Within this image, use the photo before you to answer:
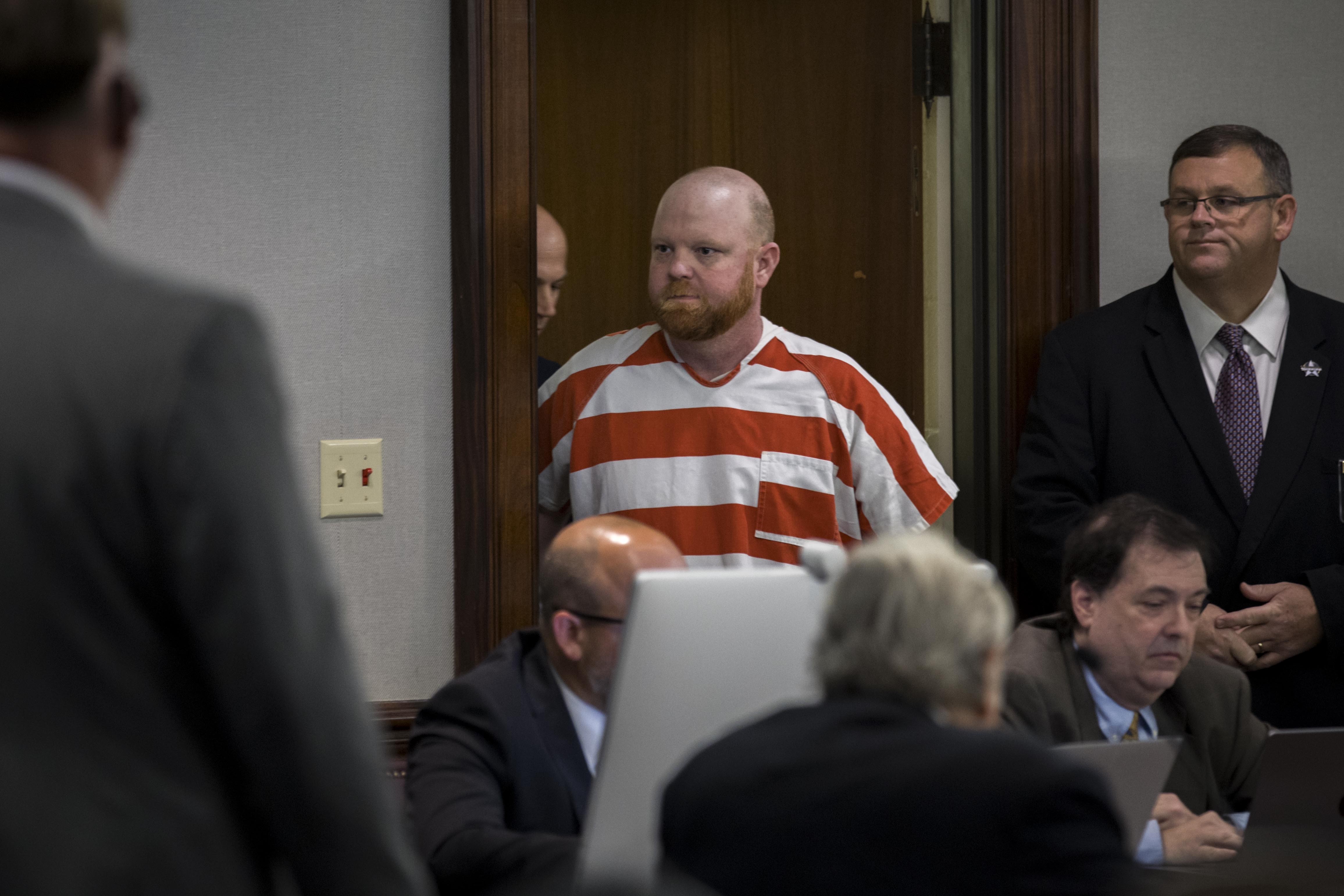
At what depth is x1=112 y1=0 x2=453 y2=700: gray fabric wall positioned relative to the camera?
258 centimetres

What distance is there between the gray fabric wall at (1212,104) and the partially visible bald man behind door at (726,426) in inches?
26.7

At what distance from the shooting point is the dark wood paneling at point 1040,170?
2.83 meters

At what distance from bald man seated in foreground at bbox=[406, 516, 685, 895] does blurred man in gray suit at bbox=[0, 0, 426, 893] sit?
0.73 meters

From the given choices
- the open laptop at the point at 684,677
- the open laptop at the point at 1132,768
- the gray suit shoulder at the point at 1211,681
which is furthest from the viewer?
the gray suit shoulder at the point at 1211,681

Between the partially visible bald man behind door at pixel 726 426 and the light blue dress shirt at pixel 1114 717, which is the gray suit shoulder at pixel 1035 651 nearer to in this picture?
the light blue dress shirt at pixel 1114 717

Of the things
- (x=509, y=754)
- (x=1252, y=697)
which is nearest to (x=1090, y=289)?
(x=1252, y=697)

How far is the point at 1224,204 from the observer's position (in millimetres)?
2678

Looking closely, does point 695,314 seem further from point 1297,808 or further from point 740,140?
point 1297,808

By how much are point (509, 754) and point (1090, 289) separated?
1.73 metres

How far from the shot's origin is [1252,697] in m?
2.64

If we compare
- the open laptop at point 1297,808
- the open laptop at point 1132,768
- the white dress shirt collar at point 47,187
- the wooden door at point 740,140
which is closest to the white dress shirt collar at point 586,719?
the open laptop at point 1132,768

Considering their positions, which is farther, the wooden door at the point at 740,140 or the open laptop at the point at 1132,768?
the wooden door at the point at 740,140

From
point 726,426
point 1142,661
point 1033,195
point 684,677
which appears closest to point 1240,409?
point 1033,195

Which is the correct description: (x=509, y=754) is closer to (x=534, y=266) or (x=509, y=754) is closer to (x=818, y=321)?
(x=534, y=266)
